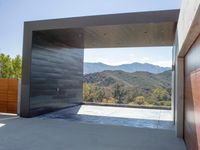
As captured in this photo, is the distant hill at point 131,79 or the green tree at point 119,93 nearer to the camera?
the green tree at point 119,93

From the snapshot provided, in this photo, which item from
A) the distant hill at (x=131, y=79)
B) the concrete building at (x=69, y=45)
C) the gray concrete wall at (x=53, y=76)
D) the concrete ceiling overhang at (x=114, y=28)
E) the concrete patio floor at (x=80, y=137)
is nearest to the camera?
the concrete patio floor at (x=80, y=137)

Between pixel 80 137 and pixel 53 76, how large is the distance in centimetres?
459

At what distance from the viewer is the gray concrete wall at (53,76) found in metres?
8.12

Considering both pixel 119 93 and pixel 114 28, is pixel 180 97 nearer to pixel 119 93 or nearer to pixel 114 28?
pixel 114 28

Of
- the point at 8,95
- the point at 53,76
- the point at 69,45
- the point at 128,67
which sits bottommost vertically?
the point at 8,95

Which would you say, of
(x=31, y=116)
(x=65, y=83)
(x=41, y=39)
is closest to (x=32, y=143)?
(x=31, y=116)

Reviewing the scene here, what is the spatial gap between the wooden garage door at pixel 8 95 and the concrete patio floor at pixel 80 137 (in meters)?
1.75

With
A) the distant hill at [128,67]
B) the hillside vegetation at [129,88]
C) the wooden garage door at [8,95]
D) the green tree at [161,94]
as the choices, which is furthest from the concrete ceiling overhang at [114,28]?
the distant hill at [128,67]

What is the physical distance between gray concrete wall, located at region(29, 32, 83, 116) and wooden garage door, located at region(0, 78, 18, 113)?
890 millimetres

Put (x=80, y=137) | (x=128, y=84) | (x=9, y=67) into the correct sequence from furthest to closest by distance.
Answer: (x=128, y=84), (x=9, y=67), (x=80, y=137)

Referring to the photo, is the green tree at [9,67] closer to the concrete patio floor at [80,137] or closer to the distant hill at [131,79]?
the distant hill at [131,79]

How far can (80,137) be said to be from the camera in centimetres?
529

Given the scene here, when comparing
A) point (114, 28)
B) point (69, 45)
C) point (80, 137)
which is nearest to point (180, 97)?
point (80, 137)

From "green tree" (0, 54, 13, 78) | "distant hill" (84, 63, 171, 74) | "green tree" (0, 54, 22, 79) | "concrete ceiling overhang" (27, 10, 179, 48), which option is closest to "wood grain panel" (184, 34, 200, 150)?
"concrete ceiling overhang" (27, 10, 179, 48)
